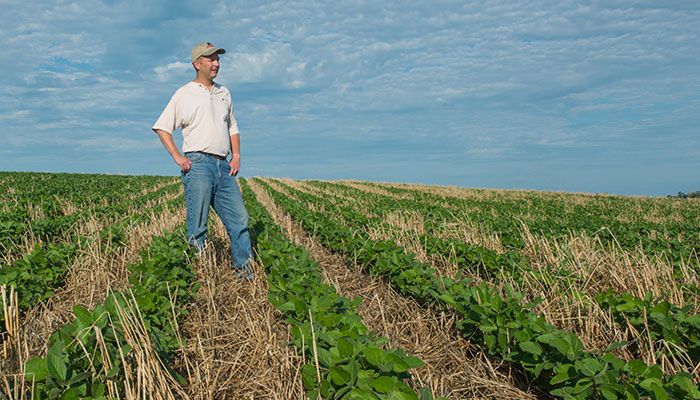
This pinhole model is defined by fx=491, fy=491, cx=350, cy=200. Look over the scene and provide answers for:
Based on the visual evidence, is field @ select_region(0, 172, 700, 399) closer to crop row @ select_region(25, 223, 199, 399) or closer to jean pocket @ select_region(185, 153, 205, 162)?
crop row @ select_region(25, 223, 199, 399)

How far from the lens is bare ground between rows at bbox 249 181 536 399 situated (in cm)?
352

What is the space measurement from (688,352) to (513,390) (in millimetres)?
1373

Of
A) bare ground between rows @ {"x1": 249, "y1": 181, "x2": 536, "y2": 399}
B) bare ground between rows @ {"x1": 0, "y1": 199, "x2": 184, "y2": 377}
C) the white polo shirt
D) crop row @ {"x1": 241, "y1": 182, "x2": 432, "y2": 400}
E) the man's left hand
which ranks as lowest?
bare ground between rows @ {"x1": 249, "y1": 181, "x2": 536, "y2": 399}

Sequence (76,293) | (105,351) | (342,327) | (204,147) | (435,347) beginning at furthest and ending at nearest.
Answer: (204,147)
(76,293)
(435,347)
(342,327)
(105,351)

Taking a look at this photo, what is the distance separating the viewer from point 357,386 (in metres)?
2.49

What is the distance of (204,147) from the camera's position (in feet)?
19.2

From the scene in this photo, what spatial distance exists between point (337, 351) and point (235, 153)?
4157mm

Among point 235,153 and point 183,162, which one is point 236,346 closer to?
point 183,162

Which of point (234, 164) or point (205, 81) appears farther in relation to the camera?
point (234, 164)

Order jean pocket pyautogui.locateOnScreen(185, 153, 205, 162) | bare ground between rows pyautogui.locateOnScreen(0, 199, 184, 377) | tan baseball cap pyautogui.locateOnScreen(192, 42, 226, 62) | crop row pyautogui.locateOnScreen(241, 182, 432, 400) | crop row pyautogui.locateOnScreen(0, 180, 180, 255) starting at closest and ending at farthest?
crop row pyautogui.locateOnScreen(241, 182, 432, 400)
bare ground between rows pyautogui.locateOnScreen(0, 199, 184, 377)
tan baseball cap pyautogui.locateOnScreen(192, 42, 226, 62)
jean pocket pyautogui.locateOnScreen(185, 153, 205, 162)
crop row pyautogui.locateOnScreen(0, 180, 180, 255)

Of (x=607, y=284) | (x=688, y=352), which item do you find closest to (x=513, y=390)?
(x=688, y=352)

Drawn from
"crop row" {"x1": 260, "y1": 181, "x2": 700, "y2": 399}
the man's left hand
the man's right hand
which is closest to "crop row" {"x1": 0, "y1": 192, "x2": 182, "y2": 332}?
the man's right hand

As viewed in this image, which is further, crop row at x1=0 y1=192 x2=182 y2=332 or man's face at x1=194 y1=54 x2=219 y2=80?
man's face at x1=194 y1=54 x2=219 y2=80

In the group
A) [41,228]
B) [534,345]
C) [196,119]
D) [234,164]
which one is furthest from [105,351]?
[41,228]
